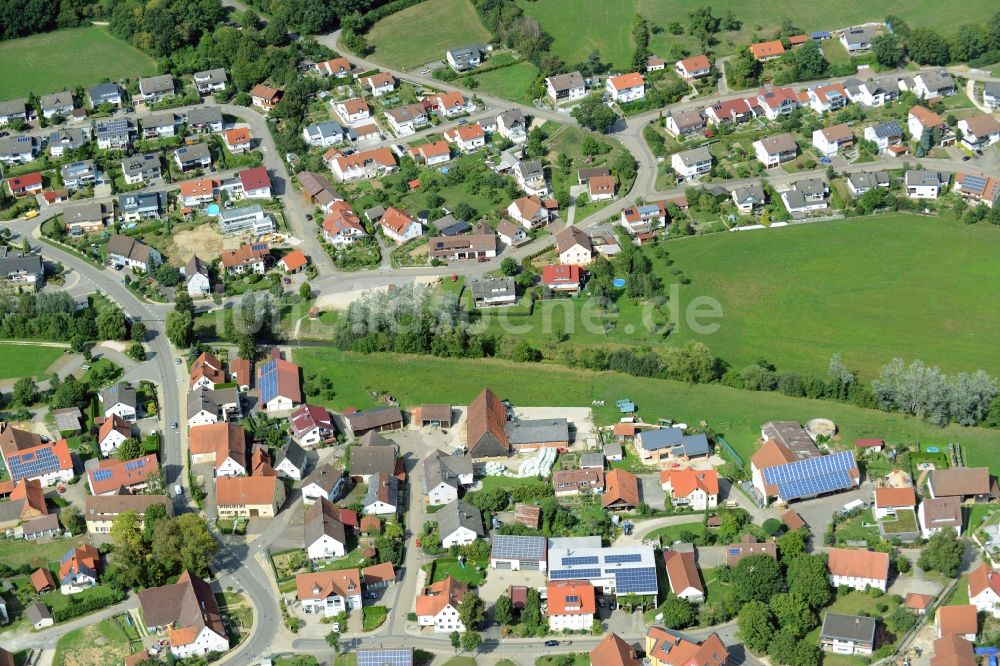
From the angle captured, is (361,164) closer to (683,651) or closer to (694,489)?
(694,489)

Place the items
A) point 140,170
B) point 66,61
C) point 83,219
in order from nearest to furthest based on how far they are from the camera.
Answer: point 83,219 < point 140,170 < point 66,61

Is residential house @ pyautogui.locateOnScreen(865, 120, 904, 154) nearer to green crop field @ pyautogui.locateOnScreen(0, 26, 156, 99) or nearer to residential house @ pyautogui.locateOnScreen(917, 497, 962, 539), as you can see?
residential house @ pyautogui.locateOnScreen(917, 497, 962, 539)

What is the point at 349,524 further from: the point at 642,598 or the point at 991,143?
the point at 991,143

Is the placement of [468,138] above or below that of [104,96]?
below

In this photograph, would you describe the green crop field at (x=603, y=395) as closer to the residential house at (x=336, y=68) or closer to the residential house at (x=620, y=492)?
the residential house at (x=620, y=492)

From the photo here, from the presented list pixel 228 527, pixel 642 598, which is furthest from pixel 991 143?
Answer: pixel 228 527

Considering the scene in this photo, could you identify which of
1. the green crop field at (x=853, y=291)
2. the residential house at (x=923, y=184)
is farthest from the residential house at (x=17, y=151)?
the residential house at (x=923, y=184)

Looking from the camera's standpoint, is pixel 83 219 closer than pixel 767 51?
Yes

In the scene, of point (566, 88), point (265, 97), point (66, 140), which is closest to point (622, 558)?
point (566, 88)
